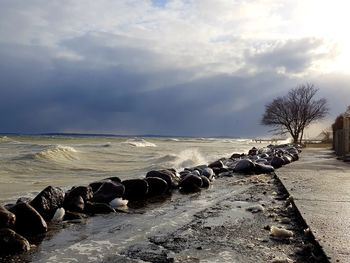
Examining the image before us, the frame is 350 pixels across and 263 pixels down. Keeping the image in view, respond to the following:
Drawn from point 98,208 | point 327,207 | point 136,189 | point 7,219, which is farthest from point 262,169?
point 7,219

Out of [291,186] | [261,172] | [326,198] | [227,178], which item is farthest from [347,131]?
[326,198]

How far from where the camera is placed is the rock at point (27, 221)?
18.3 feet

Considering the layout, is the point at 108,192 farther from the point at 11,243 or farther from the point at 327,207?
the point at 327,207

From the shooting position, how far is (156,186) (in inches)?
371

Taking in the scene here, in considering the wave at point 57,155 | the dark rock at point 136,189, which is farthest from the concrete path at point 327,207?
the wave at point 57,155

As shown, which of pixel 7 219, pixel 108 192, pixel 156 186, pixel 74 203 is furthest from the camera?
pixel 156 186

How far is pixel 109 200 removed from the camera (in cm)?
788

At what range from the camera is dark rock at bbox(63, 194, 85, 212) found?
7116mm

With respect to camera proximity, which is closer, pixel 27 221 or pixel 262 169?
pixel 27 221

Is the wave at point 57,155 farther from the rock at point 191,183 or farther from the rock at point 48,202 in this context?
the rock at point 48,202

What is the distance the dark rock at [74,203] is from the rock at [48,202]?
17 centimetres

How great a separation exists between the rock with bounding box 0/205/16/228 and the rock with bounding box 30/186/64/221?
1009mm

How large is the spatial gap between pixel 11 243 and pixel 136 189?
421cm

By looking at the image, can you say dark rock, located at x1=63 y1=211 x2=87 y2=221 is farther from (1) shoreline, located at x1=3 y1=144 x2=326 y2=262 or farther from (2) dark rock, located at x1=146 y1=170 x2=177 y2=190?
(2) dark rock, located at x1=146 y1=170 x2=177 y2=190
